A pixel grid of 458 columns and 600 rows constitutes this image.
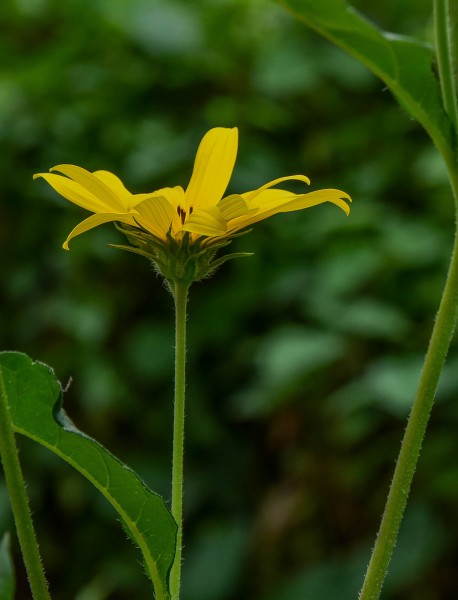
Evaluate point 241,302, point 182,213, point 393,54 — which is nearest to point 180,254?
point 182,213

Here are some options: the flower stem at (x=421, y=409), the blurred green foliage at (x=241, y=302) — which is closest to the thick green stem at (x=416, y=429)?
the flower stem at (x=421, y=409)

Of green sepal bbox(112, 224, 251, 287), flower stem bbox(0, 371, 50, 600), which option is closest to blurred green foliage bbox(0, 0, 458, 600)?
green sepal bbox(112, 224, 251, 287)

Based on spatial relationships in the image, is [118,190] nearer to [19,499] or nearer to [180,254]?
[180,254]

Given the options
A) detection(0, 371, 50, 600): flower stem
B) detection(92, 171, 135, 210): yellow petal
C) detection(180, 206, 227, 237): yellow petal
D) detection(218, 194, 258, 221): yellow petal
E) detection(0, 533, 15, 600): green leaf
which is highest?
detection(92, 171, 135, 210): yellow petal

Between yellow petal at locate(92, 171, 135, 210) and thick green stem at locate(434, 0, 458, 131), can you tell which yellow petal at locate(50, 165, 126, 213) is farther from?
thick green stem at locate(434, 0, 458, 131)

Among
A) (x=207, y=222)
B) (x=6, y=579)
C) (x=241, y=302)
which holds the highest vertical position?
(x=241, y=302)

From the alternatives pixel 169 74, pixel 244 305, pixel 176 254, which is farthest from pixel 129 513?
pixel 169 74
